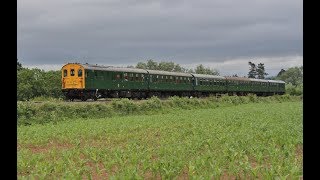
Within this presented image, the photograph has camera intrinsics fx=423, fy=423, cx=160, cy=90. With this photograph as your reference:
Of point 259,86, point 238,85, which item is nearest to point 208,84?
point 238,85

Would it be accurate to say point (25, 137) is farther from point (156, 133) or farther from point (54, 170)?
point (54, 170)

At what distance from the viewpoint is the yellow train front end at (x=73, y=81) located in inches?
1367

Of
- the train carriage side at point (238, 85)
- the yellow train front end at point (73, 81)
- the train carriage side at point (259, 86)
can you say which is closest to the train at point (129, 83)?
the yellow train front end at point (73, 81)

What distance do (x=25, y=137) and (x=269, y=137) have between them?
9703mm

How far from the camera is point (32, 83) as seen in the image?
56.7 metres

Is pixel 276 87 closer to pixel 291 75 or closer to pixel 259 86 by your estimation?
pixel 259 86

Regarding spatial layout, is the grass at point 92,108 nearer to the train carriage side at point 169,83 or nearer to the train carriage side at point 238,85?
the train carriage side at point 169,83

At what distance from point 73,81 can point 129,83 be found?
231 inches

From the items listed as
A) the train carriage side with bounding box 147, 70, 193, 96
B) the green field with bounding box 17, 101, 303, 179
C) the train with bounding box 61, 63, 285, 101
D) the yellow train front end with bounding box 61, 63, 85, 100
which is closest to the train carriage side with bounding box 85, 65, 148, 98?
the train with bounding box 61, 63, 285, 101

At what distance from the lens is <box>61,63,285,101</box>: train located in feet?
115

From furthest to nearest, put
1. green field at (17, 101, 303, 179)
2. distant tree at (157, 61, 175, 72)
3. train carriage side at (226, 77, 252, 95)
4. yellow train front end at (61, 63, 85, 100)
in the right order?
distant tree at (157, 61, 175, 72) → train carriage side at (226, 77, 252, 95) → yellow train front end at (61, 63, 85, 100) → green field at (17, 101, 303, 179)

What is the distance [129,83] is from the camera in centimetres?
3919

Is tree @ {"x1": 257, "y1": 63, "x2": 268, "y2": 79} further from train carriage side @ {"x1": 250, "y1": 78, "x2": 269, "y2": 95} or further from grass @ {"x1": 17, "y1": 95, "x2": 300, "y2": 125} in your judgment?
grass @ {"x1": 17, "y1": 95, "x2": 300, "y2": 125}
